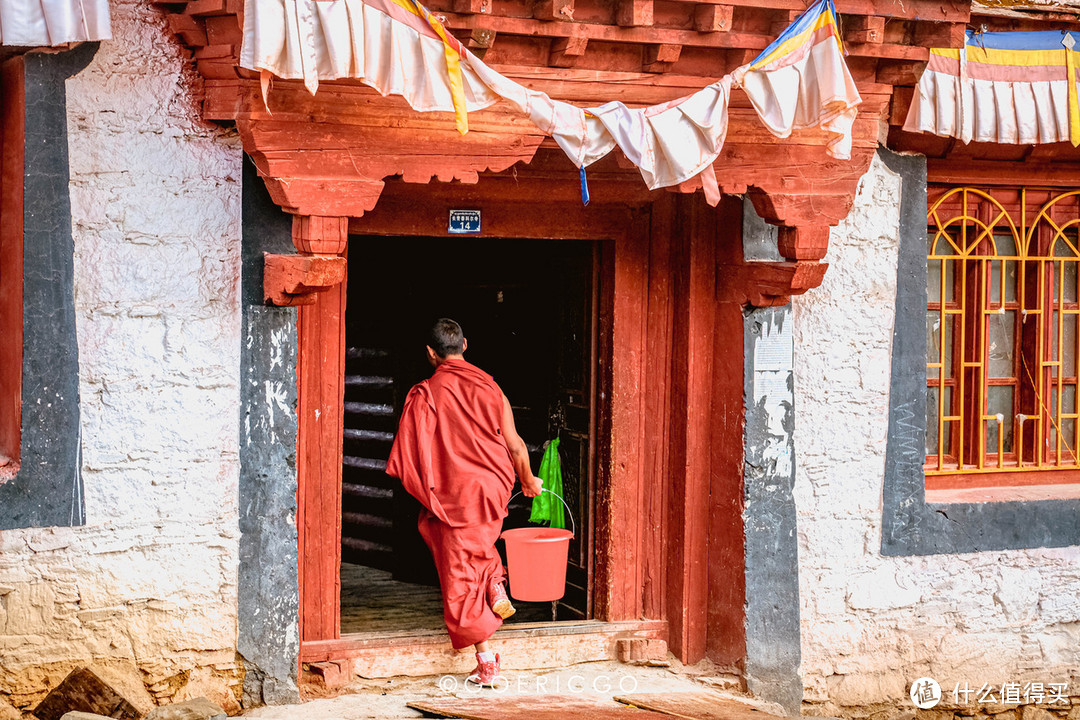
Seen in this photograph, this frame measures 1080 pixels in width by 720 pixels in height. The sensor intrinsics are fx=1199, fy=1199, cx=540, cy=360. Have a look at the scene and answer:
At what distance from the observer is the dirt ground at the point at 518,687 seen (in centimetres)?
525

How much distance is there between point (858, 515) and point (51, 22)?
436 cm

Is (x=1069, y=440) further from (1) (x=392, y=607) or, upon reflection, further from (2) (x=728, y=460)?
(1) (x=392, y=607)

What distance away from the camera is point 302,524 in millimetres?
5508

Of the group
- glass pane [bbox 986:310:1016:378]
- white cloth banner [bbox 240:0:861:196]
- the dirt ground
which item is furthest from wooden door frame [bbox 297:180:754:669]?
glass pane [bbox 986:310:1016:378]

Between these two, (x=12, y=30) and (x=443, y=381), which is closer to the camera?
(x=12, y=30)

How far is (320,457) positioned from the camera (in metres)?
5.55

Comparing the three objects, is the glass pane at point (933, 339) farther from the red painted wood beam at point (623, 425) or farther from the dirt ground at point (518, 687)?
the dirt ground at point (518, 687)

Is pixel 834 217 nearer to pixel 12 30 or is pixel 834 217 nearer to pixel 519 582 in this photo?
pixel 519 582

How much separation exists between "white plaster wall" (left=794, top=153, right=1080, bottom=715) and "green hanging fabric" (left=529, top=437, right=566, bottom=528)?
4.54 ft

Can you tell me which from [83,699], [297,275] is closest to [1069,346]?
[297,275]

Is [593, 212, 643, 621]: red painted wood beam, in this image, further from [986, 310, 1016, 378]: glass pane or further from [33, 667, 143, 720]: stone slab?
[33, 667, 143, 720]: stone slab

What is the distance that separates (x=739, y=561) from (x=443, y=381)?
5.61ft

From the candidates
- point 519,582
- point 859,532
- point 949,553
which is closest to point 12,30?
point 519,582

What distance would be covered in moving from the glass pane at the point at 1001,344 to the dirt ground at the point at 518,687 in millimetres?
2261
